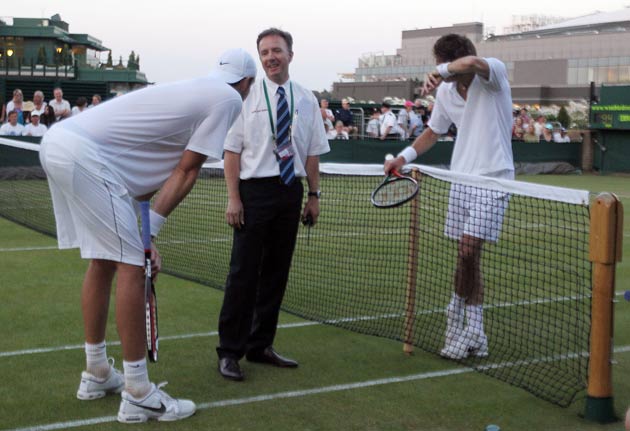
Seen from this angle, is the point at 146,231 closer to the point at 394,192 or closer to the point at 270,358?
the point at 270,358

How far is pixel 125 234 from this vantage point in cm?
480

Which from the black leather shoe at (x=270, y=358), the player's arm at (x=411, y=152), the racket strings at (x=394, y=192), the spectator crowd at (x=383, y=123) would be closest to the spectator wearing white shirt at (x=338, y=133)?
the spectator crowd at (x=383, y=123)

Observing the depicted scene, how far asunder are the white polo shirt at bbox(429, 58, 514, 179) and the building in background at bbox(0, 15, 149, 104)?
24.3m

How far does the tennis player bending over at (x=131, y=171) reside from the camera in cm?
477

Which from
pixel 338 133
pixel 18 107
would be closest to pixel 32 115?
pixel 18 107

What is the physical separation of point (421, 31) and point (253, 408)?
101744 mm

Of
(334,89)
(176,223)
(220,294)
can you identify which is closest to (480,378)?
(220,294)

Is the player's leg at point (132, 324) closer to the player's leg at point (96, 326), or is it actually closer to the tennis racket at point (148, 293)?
the tennis racket at point (148, 293)

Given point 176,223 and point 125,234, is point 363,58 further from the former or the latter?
point 125,234

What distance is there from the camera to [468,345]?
20.8ft

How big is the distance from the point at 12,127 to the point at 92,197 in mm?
17588

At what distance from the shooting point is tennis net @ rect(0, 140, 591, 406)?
6090 millimetres

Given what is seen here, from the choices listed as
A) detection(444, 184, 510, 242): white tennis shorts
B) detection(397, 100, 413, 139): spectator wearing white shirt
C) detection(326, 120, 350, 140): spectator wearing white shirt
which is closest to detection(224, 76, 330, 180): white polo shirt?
detection(444, 184, 510, 242): white tennis shorts

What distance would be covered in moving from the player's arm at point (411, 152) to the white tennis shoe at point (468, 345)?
124 centimetres
